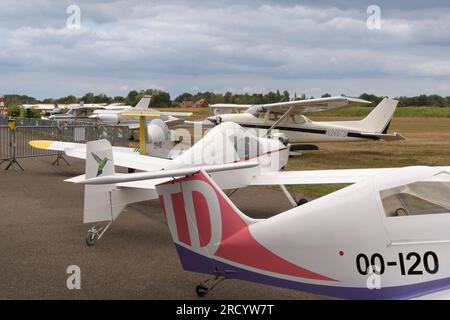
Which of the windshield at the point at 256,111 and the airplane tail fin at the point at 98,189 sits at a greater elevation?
the windshield at the point at 256,111

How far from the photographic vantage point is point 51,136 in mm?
21500

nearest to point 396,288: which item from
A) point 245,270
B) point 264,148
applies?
point 245,270

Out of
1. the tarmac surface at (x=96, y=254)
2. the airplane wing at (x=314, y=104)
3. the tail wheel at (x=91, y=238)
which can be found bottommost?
the tarmac surface at (x=96, y=254)

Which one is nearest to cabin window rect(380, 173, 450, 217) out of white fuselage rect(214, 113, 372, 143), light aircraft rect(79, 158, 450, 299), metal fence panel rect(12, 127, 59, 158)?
light aircraft rect(79, 158, 450, 299)

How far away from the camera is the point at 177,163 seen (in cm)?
822

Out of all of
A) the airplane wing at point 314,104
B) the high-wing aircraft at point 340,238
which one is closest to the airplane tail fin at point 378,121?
the airplane wing at point 314,104

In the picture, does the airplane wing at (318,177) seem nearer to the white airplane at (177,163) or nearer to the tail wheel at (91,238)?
the white airplane at (177,163)

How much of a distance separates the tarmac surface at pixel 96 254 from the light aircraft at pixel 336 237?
963 millimetres

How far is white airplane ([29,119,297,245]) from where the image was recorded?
6695mm

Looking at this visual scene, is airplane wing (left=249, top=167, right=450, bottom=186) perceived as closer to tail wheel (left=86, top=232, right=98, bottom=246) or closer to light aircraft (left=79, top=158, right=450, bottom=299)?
tail wheel (left=86, top=232, right=98, bottom=246)

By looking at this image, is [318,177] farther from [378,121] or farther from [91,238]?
[378,121]

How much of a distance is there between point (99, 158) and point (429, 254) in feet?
14.5

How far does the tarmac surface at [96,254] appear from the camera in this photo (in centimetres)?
532
